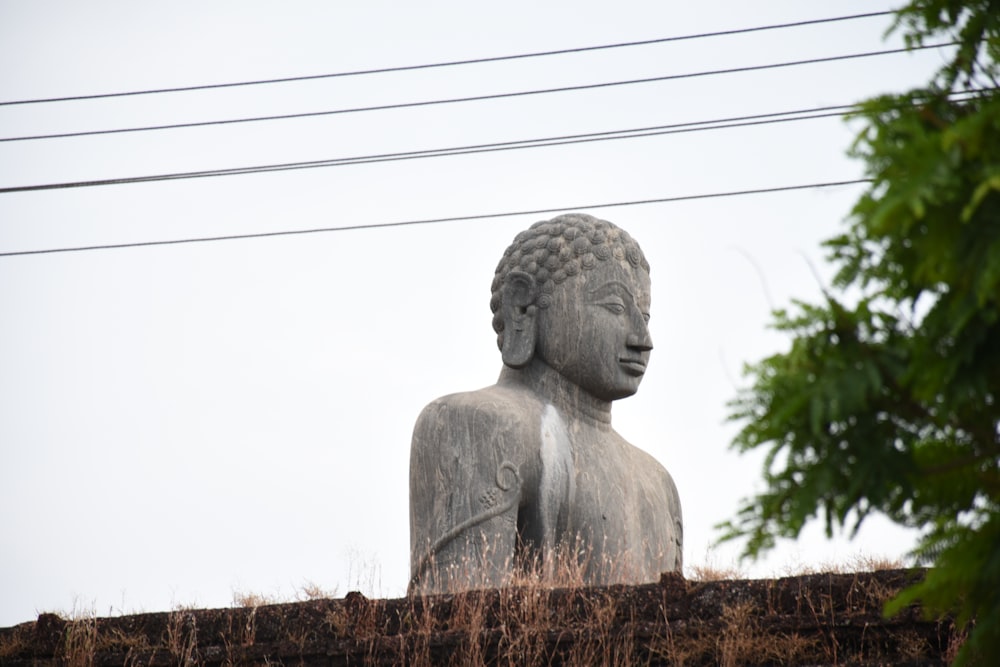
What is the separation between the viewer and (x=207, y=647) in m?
7.82

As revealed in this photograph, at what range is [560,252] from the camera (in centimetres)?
1023

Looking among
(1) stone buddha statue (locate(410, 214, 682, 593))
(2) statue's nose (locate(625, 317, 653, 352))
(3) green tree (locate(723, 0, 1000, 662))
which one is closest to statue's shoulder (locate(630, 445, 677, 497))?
(1) stone buddha statue (locate(410, 214, 682, 593))

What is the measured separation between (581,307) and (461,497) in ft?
4.82

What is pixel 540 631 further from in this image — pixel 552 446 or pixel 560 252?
pixel 560 252

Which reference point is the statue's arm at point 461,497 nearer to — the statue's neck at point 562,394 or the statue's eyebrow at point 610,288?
the statue's neck at point 562,394

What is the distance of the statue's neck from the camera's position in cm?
1012

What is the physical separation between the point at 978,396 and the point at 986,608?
0.61m

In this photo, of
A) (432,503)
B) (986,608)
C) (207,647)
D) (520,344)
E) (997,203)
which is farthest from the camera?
(520,344)

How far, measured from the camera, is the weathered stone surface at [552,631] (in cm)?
713

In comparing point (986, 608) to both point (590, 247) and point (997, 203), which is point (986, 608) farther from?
point (590, 247)

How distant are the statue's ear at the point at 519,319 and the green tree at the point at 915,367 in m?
5.70

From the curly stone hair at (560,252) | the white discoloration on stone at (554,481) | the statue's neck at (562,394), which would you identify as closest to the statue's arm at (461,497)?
the white discoloration on stone at (554,481)

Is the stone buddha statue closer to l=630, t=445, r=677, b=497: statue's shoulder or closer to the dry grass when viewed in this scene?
l=630, t=445, r=677, b=497: statue's shoulder

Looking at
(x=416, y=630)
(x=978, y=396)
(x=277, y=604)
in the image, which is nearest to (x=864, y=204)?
(x=978, y=396)
